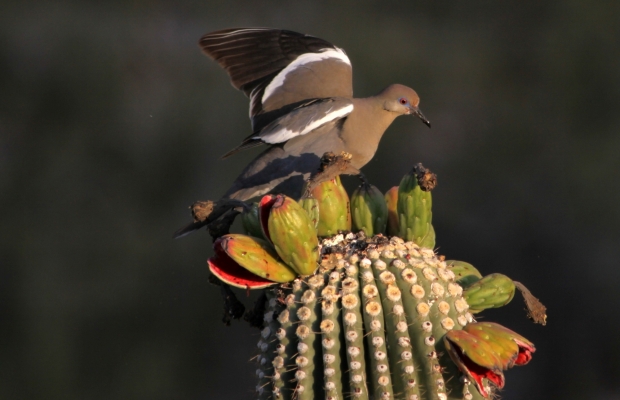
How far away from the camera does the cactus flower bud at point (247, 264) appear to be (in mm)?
1528

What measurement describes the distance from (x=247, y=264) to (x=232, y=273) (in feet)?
0.25

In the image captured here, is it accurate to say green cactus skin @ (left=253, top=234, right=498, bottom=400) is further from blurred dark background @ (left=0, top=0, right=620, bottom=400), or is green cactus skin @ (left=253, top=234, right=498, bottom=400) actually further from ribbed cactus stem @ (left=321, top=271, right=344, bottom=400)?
blurred dark background @ (left=0, top=0, right=620, bottom=400)

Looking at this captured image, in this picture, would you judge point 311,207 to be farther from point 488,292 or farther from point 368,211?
point 488,292

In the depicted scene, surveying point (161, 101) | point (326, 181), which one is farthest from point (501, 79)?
point (326, 181)

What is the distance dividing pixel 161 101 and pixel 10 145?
1162mm

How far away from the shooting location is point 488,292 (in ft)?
5.38

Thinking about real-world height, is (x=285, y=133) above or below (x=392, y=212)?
above

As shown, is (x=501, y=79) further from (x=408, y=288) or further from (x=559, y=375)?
(x=408, y=288)

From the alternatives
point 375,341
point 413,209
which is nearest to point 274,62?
point 413,209

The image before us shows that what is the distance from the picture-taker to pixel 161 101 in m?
5.64

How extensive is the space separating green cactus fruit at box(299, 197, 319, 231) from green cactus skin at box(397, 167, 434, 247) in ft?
0.63

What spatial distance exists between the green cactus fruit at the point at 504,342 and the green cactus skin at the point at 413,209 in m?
0.34

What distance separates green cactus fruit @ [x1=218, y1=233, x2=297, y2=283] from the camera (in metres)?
1.52

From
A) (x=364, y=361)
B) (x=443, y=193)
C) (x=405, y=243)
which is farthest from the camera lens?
(x=443, y=193)
